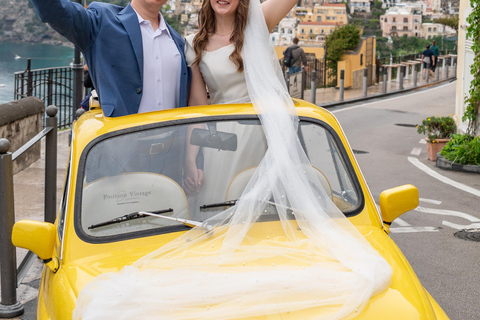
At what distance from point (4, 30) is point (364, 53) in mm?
20305

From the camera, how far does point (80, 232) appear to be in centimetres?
310

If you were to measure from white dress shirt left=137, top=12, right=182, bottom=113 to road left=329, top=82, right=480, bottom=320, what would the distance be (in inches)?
107

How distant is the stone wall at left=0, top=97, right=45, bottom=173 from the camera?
408 inches

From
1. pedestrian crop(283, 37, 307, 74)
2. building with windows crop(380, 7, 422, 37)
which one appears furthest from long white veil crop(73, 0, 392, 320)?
building with windows crop(380, 7, 422, 37)

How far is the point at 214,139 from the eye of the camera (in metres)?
3.47

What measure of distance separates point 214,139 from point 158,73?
0.95 meters

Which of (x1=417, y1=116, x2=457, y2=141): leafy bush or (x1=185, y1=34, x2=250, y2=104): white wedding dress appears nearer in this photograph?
(x1=185, y1=34, x2=250, y2=104): white wedding dress

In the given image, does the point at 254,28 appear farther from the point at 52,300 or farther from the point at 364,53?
the point at 364,53

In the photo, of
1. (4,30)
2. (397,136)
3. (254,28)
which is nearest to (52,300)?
(254,28)

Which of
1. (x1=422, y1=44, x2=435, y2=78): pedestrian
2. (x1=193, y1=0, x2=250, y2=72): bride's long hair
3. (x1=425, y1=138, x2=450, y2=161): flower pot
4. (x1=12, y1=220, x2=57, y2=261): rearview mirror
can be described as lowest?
(x1=425, y1=138, x2=450, y2=161): flower pot

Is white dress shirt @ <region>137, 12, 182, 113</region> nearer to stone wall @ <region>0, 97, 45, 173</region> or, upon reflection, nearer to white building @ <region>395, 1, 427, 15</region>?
stone wall @ <region>0, 97, 45, 173</region>

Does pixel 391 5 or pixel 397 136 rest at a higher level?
pixel 391 5

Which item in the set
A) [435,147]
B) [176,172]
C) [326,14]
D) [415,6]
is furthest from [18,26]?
[415,6]

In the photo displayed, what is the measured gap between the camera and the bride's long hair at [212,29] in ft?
13.8
